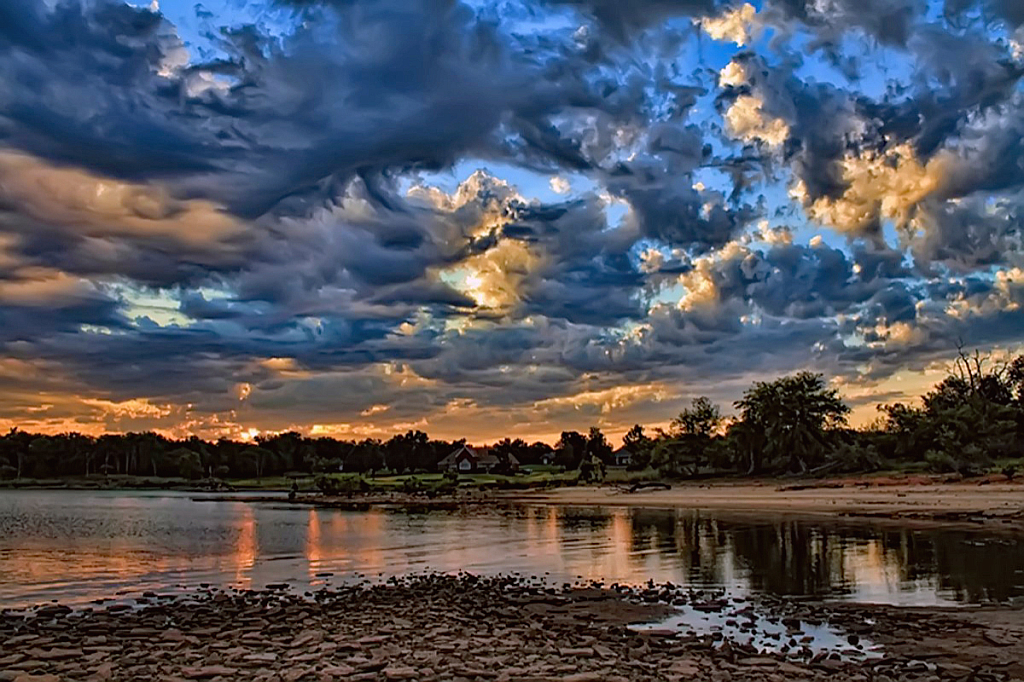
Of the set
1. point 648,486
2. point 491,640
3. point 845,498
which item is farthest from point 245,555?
point 648,486

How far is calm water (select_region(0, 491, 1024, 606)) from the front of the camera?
26.2m

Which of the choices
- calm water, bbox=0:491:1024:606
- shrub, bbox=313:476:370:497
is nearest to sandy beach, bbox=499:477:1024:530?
calm water, bbox=0:491:1024:606

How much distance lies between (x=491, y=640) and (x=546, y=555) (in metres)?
20.2

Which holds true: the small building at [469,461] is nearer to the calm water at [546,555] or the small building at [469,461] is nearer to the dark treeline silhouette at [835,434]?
the dark treeline silhouette at [835,434]

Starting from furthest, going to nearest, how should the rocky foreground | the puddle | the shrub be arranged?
the shrub < the puddle < the rocky foreground

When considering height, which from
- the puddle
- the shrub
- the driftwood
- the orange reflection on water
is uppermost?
the puddle

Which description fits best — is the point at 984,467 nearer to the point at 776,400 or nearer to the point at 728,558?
the point at 776,400

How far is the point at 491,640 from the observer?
54.4 feet

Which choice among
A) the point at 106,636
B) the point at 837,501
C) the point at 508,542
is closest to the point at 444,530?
the point at 508,542

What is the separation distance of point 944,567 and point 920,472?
51854mm

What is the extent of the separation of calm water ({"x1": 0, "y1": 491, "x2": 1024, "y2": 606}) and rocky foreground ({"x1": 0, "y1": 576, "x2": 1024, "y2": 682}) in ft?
14.1

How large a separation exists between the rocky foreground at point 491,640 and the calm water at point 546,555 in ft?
14.1

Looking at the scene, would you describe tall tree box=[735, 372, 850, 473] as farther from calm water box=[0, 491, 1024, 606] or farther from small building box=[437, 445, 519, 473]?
small building box=[437, 445, 519, 473]

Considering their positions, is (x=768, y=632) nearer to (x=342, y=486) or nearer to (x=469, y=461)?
(x=342, y=486)
